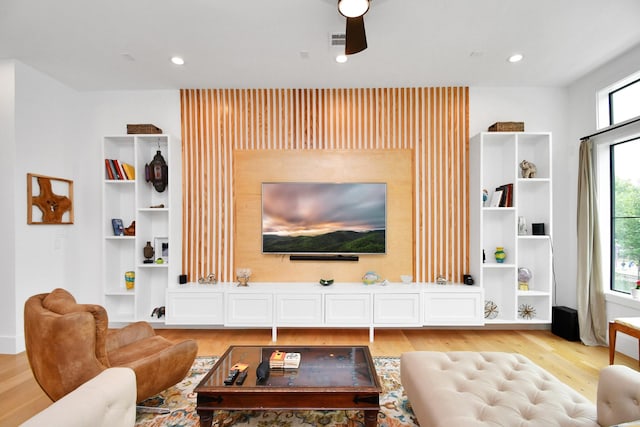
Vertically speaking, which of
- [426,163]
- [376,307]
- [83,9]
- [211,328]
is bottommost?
[211,328]

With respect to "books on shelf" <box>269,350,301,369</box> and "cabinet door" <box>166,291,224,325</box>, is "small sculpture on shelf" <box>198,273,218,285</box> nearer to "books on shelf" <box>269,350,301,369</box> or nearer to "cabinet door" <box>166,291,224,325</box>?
"cabinet door" <box>166,291,224,325</box>

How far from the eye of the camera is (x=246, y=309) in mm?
→ 3508

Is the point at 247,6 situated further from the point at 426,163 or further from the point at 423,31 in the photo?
the point at 426,163

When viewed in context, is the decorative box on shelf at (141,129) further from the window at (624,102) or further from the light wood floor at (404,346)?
the window at (624,102)

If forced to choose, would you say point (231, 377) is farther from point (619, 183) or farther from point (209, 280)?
point (619, 183)

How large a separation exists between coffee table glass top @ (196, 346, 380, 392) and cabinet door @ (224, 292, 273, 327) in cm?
112

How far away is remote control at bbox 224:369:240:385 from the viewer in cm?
183

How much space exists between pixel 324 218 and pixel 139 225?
6.92ft

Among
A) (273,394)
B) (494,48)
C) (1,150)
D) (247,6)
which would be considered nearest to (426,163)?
(494,48)

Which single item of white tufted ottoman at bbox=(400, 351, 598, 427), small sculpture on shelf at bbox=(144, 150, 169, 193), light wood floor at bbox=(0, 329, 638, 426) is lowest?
light wood floor at bbox=(0, 329, 638, 426)

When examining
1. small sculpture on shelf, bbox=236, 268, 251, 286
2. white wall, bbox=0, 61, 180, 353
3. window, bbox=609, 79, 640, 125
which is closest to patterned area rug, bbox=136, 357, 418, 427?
small sculpture on shelf, bbox=236, 268, 251, 286

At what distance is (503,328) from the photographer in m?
3.82

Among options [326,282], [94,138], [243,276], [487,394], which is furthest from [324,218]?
[94,138]

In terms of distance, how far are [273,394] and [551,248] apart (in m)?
3.41
